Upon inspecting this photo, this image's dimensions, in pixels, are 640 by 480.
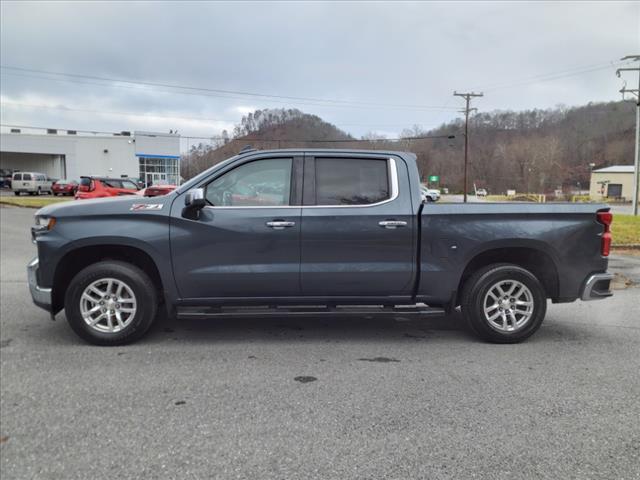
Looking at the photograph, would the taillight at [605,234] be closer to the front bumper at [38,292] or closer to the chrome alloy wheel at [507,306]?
the chrome alloy wheel at [507,306]

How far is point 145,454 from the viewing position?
292cm

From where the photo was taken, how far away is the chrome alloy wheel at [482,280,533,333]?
5.10 meters

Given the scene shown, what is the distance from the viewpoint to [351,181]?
5.11 meters

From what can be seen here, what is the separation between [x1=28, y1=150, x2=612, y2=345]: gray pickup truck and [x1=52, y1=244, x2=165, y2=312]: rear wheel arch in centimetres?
1

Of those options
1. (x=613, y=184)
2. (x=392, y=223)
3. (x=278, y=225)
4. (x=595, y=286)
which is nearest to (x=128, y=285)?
(x=278, y=225)

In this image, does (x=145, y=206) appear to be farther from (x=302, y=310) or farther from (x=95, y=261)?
(x=302, y=310)

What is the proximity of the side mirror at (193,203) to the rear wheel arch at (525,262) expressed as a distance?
2.73 metres

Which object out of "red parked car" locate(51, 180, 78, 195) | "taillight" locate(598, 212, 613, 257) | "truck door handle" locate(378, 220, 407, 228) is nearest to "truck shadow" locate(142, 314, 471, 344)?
"truck door handle" locate(378, 220, 407, 228)

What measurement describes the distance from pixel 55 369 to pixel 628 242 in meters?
14.8

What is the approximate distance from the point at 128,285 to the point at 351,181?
2.41m


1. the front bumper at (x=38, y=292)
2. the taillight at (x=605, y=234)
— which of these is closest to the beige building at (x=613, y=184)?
the taillight at (x=605, y=234)

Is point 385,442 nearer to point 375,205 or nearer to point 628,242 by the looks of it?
point 375,205

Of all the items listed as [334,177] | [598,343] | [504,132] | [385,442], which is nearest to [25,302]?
[334,177]

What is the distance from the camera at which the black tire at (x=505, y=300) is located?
16.6ft
